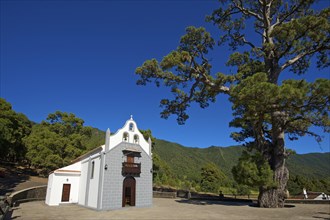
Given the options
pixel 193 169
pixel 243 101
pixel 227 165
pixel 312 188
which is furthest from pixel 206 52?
pixel 227 165

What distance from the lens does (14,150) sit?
38000mm

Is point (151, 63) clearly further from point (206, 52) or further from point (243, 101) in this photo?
point (243, 101)

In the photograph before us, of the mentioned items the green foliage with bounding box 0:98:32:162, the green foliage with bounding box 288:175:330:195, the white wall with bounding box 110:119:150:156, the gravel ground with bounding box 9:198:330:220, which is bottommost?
the gravel ground with bounding box 9:198:330:220

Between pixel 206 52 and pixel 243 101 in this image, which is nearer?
pixel 243 101

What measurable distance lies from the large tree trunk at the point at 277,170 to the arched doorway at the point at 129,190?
970 cm

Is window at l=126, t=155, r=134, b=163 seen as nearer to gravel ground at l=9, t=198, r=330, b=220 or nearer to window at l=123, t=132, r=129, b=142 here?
window at l=123, t=132, r=129, b=142

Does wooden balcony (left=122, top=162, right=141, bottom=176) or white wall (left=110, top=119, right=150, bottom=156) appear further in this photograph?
white wall (left=110, top=119, right=150, bottom=156)

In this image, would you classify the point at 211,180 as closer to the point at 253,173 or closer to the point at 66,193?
the point at 253,173

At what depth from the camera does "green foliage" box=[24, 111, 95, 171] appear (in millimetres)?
30989

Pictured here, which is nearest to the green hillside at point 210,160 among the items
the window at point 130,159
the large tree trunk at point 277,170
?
the large tree trunk at point 277,170

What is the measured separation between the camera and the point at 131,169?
17.0m

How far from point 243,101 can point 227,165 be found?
72.0 meters

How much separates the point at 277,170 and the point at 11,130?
116 feet

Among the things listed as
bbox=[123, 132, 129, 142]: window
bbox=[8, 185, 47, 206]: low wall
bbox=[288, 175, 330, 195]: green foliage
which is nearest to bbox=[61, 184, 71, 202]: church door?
bbox=[8, 185, 47, 206]: low wall
